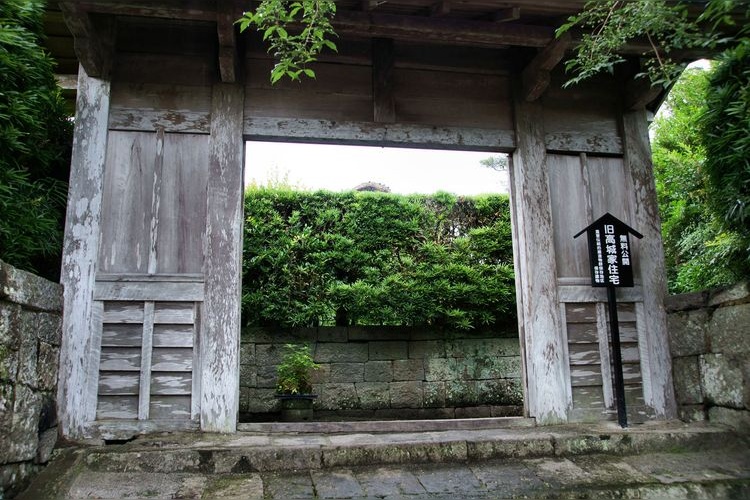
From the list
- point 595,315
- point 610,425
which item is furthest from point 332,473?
point 595,315

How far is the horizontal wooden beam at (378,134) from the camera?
5137 millimetres

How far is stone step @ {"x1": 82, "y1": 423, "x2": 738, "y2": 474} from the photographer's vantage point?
3.96 meters

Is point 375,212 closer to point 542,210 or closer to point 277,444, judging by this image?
point 542,210

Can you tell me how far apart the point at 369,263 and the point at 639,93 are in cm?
415

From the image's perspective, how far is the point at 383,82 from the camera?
17.5 ft

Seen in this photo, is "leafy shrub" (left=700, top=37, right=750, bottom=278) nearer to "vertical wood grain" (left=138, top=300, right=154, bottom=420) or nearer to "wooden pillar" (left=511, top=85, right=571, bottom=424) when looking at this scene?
"wooden pillar" (left=511, top=85, right=571, bottom=424)

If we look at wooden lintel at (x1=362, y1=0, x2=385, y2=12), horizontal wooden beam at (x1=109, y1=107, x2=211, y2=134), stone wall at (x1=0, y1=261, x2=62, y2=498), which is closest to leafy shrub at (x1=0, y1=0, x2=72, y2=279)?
stone wall at (x1=0, y1=261, x2=62, y2=498)

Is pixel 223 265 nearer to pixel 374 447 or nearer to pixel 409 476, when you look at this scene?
pixel 374 447

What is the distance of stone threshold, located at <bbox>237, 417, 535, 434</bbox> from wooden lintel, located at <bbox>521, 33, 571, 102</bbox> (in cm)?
310

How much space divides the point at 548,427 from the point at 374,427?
5.03ft

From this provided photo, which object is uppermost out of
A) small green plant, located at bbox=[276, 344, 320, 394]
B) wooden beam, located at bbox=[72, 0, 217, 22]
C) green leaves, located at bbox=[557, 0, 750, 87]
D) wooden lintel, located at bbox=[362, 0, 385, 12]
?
wooden lintel, located at bbox=[362, 0, 385, 12]

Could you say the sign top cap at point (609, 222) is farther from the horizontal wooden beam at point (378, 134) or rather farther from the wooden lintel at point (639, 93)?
the wooden lintel at point (639, 93)

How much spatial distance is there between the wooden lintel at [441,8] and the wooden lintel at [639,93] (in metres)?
2.19

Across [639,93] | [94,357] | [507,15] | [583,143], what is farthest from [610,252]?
[94,357]
